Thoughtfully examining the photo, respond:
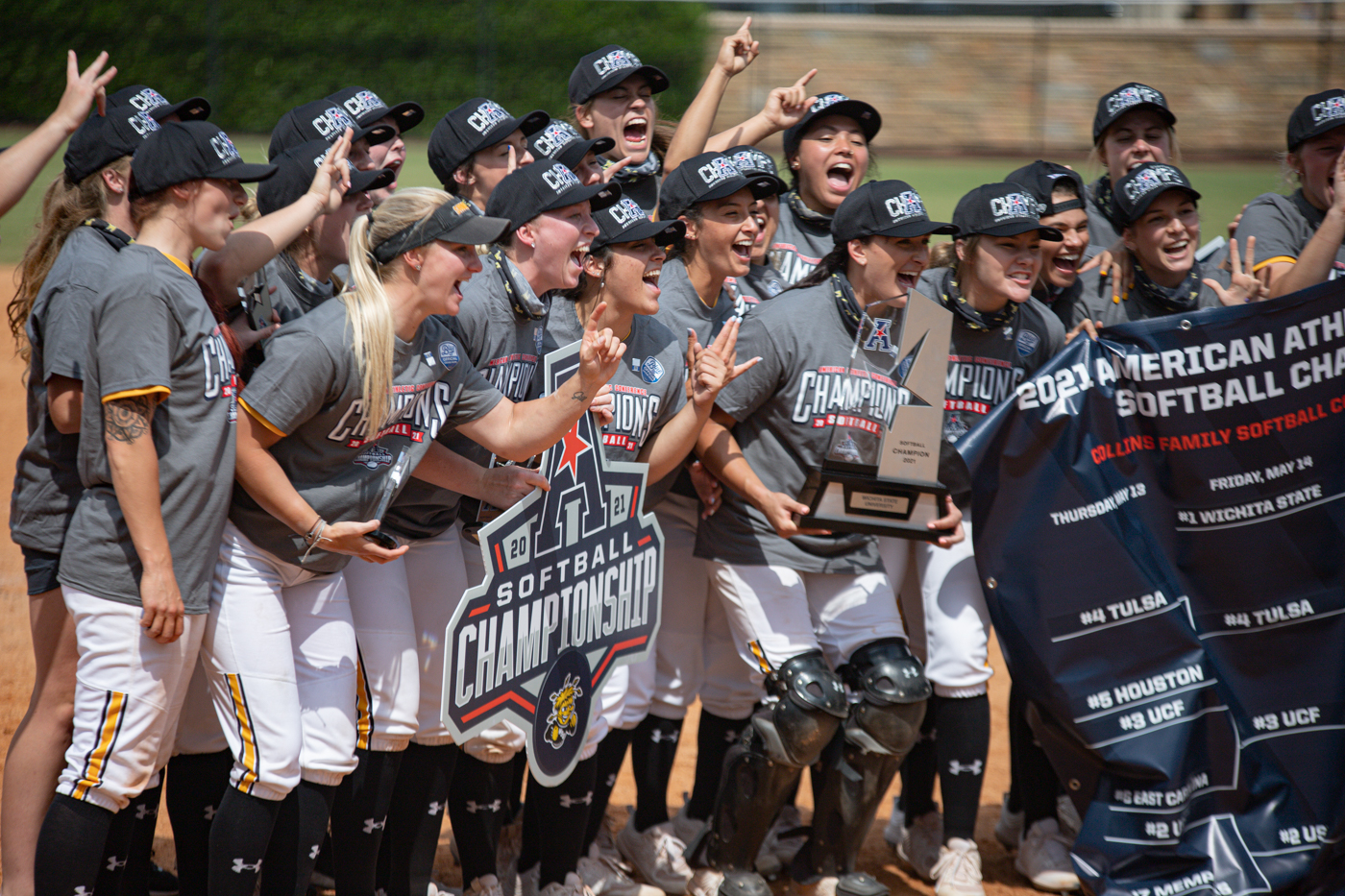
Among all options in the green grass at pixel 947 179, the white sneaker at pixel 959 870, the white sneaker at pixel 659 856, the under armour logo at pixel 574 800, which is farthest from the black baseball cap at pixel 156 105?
the green grass at pixel 947 179

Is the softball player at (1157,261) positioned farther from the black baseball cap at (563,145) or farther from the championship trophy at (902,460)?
the black baseball cap at (563,145)

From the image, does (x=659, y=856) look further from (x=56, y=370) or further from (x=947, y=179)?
(x=947, y=179)

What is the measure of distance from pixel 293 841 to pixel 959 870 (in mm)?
2029

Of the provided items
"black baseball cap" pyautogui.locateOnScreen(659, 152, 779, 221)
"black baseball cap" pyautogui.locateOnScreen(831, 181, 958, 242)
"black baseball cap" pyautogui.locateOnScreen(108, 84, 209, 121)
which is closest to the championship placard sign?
"black baseball cap" pyautogui.locateOnScreen(659, 152, 779, 221)

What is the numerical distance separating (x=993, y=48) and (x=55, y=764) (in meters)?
17.1

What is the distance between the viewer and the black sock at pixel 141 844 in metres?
3.11

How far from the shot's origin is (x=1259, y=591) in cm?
368

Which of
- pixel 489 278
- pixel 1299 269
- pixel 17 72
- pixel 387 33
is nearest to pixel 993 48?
pixel 387 33

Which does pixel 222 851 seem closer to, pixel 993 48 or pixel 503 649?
pixel 503 649

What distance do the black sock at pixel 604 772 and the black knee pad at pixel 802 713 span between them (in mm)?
494

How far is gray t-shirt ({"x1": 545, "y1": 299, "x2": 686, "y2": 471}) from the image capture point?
140 inches

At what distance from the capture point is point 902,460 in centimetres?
358

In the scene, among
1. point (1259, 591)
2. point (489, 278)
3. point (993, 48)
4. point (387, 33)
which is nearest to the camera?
point (489, 278)

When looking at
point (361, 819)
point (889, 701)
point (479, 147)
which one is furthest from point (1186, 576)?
point (479, 147)
